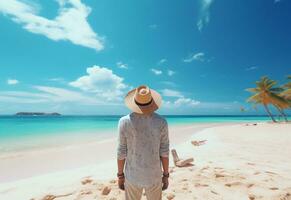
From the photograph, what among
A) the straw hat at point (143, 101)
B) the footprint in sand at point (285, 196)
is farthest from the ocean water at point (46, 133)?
the footprint in sand at point (285, 196)

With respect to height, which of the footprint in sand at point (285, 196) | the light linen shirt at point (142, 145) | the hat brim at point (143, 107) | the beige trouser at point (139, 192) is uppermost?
the hat brim at point (143, 107)

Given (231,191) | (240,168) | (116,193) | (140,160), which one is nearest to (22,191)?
(116,193)

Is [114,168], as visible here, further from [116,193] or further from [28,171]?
[28,171]

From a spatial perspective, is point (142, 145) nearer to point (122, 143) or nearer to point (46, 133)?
point (122, 143)

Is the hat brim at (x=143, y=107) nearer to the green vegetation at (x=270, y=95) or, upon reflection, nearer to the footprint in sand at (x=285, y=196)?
the footprint in sand at (x=285, y=196)

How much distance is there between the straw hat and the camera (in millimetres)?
1967

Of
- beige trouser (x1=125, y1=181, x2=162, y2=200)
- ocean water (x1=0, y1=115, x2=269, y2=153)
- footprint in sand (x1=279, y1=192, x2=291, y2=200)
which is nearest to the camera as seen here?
beige trouser (x1=125, y1=181, x2=162, y2=200)

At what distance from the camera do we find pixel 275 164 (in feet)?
17.8

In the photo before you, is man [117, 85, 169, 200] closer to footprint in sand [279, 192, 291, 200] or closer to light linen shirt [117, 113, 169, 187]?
light linen shirt [117, 113, 169, 187]

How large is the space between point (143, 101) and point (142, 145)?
17.7 inches

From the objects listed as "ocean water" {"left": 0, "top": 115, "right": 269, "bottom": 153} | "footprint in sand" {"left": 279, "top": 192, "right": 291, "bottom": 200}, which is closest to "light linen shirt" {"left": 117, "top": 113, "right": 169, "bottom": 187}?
"footprint in sand" {"left": 279, "top": 192, "right": 291, "bottom": 200}

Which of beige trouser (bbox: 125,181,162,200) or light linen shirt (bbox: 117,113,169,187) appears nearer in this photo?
light linen shirt (bbox: 117,113,169,187)

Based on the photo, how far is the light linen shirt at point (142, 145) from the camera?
1.95 metres

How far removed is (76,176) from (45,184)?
79 cm
